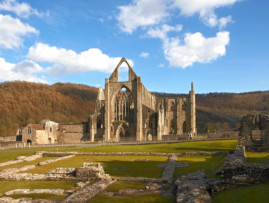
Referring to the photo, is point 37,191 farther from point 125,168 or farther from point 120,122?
point 120,122

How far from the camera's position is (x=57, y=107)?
409 ft

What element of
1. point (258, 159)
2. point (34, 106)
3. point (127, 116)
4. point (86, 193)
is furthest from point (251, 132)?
point (34, 106)

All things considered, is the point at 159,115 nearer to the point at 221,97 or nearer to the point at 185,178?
the point at 185,178

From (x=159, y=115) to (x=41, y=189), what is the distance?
41543mm

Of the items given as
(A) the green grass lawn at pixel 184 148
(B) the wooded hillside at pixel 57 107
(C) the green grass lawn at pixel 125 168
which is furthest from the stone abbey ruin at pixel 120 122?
(C) the green grass lawn at pixel 125 168

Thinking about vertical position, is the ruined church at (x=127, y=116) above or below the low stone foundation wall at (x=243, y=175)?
above

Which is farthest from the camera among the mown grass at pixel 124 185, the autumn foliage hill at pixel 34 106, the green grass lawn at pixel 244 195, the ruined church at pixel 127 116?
the autumn foliage hill at pixel 34 106

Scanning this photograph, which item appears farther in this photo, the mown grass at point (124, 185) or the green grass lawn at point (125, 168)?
the green grass lawn at point (125, 168)

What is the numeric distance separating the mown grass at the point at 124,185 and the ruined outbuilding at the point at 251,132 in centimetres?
1594

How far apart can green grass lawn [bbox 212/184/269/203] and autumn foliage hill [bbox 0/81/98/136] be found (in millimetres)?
87828

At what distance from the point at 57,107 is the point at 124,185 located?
11708 cm

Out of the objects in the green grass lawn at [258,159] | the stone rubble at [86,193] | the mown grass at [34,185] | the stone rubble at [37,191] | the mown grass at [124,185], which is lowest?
the mown grass at [34,185]

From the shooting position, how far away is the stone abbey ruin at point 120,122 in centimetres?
5403

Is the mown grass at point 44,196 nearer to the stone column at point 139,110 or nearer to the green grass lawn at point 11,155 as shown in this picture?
the green grass lawn at point 11,155
